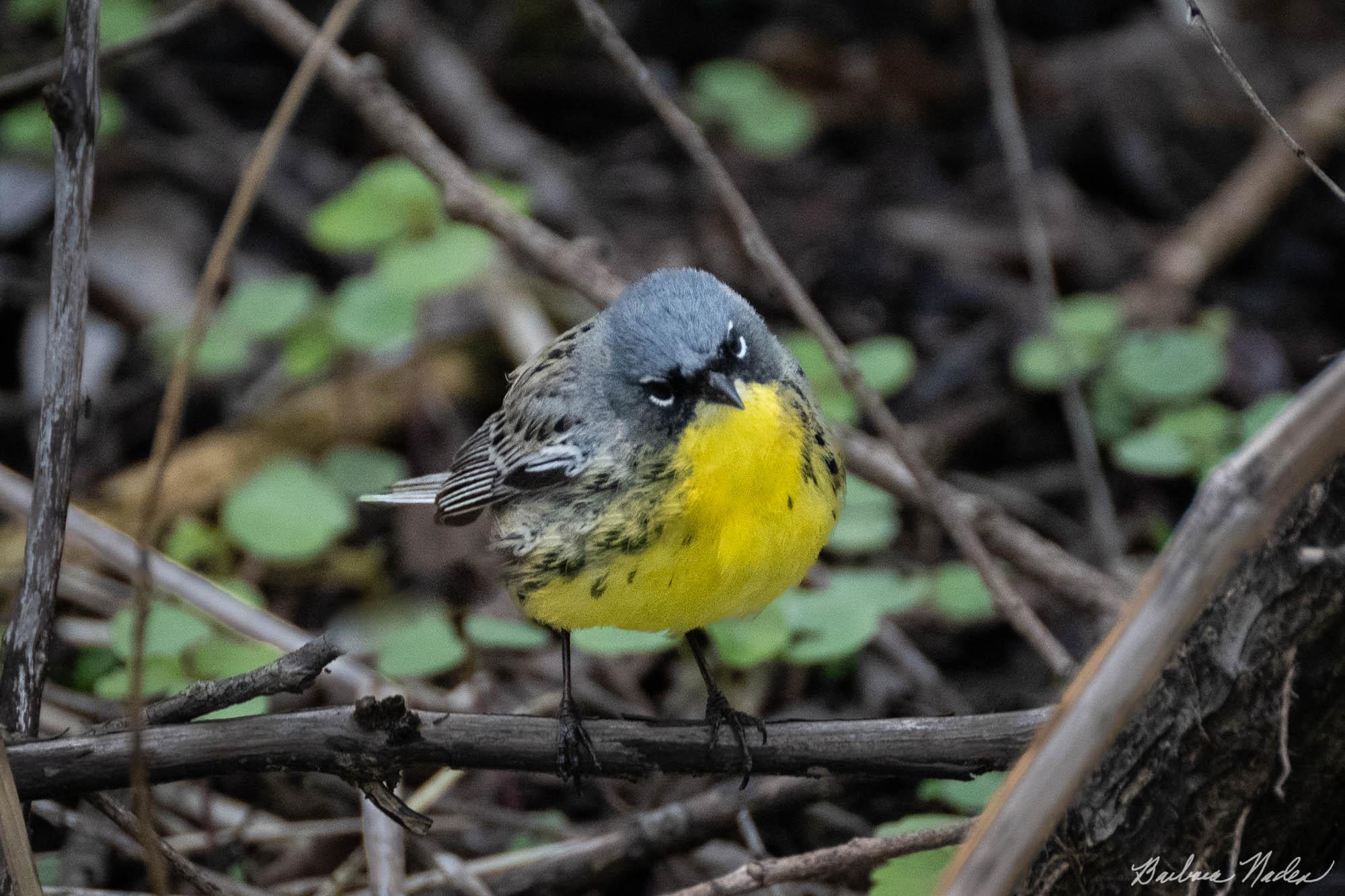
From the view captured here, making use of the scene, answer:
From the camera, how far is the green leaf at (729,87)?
7.10m

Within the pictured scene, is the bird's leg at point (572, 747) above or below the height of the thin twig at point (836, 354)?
below

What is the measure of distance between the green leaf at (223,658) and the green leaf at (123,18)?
12.3ft

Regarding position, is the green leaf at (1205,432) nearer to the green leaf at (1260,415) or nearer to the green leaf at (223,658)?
the green leaf at (1260,415)

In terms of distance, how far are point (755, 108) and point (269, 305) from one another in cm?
295

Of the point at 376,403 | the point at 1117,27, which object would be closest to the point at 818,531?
the point at 376,403

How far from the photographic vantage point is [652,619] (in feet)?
9.89

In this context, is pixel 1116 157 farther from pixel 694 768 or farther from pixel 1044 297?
pixel 694 768

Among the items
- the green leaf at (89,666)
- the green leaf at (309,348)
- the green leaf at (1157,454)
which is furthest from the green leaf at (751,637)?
the green leaf at (309,348)

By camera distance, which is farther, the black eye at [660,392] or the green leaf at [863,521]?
the green leaf at [863,521]

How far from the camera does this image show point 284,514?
189 inches

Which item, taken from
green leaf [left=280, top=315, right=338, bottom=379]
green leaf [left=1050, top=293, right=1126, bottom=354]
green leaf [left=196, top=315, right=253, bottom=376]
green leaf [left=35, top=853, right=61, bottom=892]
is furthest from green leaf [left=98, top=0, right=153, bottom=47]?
green leaf [left=1050, top=293, right=1126, bottom=354]

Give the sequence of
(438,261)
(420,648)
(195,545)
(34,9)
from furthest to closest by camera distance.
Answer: (34,9) → (438,261) → (195,545) → (420,648)

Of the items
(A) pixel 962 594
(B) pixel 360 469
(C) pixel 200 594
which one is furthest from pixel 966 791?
(B) pixel 360 469

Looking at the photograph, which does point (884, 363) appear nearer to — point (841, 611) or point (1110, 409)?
point (1110, 409)
